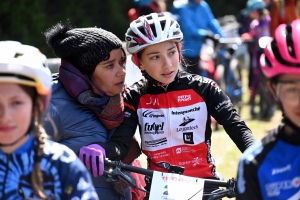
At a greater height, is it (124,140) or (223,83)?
(124,140)

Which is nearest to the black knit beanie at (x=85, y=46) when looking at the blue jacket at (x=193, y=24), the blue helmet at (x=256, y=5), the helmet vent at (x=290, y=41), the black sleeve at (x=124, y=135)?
the black sleeve at (x=124, y=135)

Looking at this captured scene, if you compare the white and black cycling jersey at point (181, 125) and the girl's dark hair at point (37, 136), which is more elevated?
the girl's dark hair at point (37, 136)

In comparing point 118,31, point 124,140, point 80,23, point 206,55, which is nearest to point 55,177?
point 124,140

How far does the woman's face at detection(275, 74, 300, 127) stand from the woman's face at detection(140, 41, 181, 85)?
5.21 ft

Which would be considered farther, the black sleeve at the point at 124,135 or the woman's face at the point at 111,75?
the woman's face at the point at 111,75

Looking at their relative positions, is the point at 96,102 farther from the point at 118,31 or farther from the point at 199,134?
the point at 118,31

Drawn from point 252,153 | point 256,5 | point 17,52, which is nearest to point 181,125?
point 252,153

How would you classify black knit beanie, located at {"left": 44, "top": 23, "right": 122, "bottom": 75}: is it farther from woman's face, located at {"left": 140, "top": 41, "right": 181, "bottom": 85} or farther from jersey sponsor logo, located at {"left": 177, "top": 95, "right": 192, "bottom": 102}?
jersey sponsor logo, located at {"left": 177, "top": 95, "right": 192, "bottom": 102}

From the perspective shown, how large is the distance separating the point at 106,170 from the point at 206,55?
31.2 feet

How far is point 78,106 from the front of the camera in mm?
4895

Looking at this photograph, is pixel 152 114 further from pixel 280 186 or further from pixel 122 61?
pixel 280 186

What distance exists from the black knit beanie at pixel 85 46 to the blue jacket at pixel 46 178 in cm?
182

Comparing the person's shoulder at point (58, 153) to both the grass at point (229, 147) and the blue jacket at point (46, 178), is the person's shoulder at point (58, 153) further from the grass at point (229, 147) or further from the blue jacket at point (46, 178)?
the grass at point (229, 147)

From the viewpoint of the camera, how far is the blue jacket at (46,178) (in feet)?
10.2
